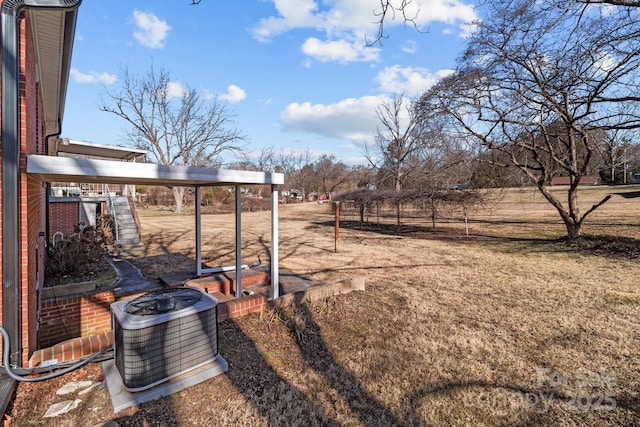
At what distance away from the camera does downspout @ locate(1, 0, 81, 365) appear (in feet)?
8.03

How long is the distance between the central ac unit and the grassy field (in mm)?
207

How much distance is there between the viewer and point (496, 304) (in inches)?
192

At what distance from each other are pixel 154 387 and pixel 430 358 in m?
2.56

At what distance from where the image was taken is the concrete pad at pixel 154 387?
2424 mm

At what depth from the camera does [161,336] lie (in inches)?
99.1

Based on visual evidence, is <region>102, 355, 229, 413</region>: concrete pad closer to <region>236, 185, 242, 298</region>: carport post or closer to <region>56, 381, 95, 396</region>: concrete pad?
<region>56, 381, 95, 396</region>: concrete pad

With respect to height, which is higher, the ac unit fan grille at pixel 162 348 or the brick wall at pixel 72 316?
the ac unit fan grille at pixel 162 348

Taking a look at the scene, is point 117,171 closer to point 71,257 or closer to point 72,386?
point 72,386

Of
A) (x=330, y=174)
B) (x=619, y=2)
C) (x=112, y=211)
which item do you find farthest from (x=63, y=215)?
(x=330, y=174)

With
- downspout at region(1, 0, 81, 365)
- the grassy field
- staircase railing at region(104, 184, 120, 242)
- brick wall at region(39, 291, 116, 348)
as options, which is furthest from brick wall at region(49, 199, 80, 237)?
downspout at region(1, 0, 81, 365)

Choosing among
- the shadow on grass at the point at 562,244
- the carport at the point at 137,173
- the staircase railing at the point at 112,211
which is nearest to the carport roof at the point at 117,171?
the carport at the point at 137,173

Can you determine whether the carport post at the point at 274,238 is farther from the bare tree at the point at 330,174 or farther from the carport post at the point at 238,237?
the bare tree at the point at 330,174

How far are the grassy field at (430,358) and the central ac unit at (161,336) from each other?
0.68ft

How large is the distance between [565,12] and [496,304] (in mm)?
5874
